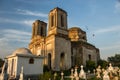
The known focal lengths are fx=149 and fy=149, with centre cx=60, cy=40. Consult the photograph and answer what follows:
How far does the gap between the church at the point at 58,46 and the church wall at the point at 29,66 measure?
3.74 metres

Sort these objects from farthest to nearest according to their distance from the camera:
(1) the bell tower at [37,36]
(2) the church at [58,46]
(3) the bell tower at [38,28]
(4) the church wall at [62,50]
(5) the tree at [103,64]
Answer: (3) the bell tower at [38,28]
(5) the tree at [103,64]
(1) the bell tower at [37,36]
(2) the church at [58,46]
(4) the church wall at [62,50]

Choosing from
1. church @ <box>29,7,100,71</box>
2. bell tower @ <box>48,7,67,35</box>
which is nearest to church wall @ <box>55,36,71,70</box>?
church @ <box>29,7,100,71</box>

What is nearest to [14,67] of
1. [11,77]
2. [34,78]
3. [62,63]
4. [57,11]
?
[11,77]

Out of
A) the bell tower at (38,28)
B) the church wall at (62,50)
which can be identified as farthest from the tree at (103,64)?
the bell tower at (38,28)

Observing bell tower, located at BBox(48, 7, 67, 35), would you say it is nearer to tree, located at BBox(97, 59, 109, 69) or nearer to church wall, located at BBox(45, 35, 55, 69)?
church wall, located at BBox(45, 35, 55, 69)

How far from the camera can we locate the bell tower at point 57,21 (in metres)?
30.7

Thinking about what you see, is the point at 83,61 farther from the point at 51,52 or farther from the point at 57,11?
the point at 57,11

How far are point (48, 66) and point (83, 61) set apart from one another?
8.69 m

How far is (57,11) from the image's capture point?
104ft

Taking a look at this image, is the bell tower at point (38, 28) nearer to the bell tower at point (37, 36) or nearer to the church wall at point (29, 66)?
the bell tower at point (37, 36)

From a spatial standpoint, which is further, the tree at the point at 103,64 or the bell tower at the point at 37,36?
the tree at the point at 103,64

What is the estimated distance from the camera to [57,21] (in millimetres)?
30891

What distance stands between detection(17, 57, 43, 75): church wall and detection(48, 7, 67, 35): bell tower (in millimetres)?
8166

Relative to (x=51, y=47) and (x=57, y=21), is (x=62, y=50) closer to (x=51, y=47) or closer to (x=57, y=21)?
(x=51, y=47)
